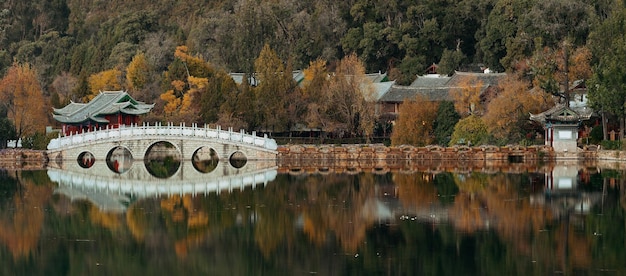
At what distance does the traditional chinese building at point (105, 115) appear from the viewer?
6269 centimetres

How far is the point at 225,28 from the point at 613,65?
34.7 m

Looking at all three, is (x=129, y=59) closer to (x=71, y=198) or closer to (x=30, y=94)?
(x=30, y=94)

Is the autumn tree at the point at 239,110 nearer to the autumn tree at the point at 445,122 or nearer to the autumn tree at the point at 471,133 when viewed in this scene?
the autumn tree at the point at 445,122

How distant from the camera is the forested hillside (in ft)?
203

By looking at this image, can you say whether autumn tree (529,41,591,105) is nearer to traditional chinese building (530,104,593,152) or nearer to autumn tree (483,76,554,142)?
autumn tree (483,76,554,142)

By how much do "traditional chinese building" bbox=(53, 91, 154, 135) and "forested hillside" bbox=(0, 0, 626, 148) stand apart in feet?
6.25

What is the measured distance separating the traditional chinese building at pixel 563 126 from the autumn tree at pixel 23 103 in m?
26.2

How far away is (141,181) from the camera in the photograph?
146ft

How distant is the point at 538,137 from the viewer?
5669 cm

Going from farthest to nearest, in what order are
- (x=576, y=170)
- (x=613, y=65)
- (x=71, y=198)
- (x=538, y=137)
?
1. (x=538, y=137)
2. (x=613, y=65)
3. (x=576, y=170)
4. (x=71, y=198)

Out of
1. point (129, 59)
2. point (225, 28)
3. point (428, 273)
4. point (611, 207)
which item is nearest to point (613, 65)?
point (611, 207)

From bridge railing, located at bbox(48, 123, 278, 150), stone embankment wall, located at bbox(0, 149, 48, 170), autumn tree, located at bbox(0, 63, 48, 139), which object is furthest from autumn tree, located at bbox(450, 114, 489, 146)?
autumn tree, located at bbox(0, 63, 48, 139)

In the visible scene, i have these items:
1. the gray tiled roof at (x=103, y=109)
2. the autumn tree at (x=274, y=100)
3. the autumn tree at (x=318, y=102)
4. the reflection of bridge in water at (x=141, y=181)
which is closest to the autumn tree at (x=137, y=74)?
the gray tiled roof at (x=103, y=109)

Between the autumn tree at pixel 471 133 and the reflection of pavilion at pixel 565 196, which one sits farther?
the autumn tree at pixel 471 133
